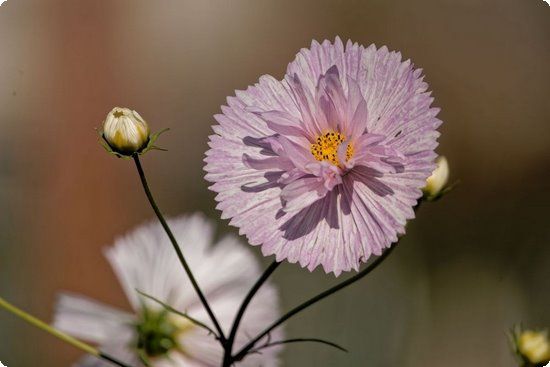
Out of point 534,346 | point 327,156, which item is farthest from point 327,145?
point 534,346

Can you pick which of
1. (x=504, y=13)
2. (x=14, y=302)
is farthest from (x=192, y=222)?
(x=504, y=13)

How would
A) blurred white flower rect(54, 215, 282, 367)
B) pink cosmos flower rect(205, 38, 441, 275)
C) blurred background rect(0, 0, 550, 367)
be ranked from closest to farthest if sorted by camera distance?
pink cosmos flower rect(205, 38, 441, 275)
blurred white flower rect(54, 215, 282, 367)
blurred background rect(0, 0, 550, 367)

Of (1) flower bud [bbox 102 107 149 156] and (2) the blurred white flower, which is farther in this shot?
(2) the blurred white flower

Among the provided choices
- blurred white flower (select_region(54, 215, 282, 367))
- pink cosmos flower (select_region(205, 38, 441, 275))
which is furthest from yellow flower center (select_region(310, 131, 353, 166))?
blurred white flower (select_region(54, 215, 282, 367))

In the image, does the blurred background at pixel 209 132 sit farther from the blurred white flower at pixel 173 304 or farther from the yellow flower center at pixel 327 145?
the yellow flower center at pixel 327 145

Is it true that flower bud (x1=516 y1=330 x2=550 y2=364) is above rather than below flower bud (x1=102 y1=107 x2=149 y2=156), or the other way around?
below

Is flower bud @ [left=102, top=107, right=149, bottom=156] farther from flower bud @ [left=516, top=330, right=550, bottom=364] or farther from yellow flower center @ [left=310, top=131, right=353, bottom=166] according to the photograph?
flower bud @ [left=516, top=330, right=550, bottom=364]
